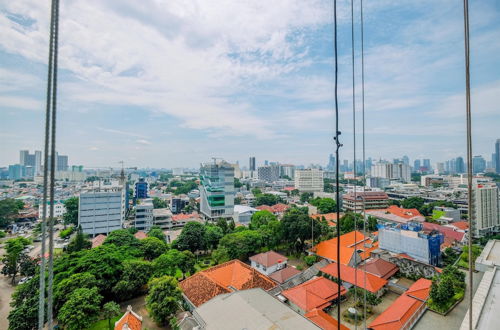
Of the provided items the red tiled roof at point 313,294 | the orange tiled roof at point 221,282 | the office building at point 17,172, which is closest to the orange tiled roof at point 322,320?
the red tiled roof at point 313,294

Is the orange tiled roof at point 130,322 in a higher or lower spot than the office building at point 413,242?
lower

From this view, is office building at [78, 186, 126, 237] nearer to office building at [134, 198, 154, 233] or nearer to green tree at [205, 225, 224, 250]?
office building at [134, 198, 154, 233]

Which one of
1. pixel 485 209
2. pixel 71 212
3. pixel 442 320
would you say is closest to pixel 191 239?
pixel 442 320

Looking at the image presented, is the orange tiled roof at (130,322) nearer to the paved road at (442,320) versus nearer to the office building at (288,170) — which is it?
the paved road at (442,320)

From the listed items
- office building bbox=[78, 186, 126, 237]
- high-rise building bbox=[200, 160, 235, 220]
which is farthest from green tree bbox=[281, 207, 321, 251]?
office building bbox=[78, 186, 126, 237]

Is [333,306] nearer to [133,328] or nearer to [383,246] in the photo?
[383,246]

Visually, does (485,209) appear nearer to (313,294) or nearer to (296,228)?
(296,228)
